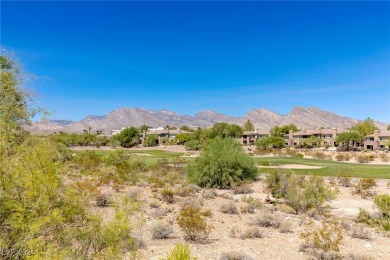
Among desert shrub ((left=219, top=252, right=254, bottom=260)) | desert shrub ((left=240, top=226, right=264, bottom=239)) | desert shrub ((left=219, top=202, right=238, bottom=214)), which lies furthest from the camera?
desert shrub ((left=219, top=202, right=238, bottom=214))

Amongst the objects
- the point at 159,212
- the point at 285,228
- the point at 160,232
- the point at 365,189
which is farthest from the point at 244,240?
the point at 365,189

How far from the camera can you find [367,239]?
12.8 meters

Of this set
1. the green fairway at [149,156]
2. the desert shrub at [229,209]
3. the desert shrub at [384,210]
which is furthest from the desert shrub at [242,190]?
the green fairway at [149,156]

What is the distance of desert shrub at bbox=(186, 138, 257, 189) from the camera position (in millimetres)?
27406

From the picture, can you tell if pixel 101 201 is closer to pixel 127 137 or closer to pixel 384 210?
pixel 384 210

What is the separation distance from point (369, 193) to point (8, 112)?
78.7ft

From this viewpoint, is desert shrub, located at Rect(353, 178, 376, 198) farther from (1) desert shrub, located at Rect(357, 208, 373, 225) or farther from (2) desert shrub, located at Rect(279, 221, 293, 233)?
(2) desert shrub, located at Rect(279, 221, 293, 233)

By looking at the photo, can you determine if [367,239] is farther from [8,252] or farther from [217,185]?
[217,185]

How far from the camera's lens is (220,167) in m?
27.7

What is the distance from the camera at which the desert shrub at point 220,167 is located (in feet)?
89.9

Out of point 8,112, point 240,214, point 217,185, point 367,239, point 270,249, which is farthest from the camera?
point 217,185

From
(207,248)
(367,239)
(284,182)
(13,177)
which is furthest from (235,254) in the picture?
(284,182)

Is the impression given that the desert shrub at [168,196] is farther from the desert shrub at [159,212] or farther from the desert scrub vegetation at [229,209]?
the desert scrub vegetation at [229,209]

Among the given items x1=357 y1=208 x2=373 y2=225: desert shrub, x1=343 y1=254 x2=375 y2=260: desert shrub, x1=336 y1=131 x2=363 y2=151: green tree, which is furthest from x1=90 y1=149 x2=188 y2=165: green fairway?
x1=336 y1=131 x2=363 y2=151: green tree
